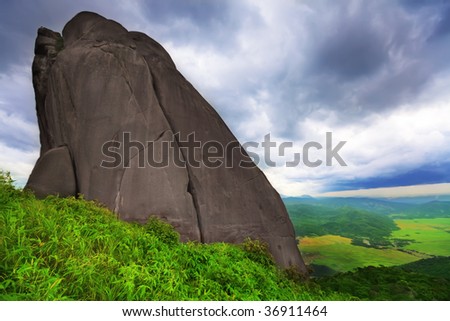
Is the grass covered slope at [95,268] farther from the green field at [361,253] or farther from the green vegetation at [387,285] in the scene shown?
the green field at [361,253]

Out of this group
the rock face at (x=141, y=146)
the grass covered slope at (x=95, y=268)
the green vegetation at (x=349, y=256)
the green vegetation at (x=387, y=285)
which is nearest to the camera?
the grass covered slope at (x=95, y=268)

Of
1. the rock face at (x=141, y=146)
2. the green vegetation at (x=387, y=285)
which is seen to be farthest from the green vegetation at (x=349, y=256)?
the rock face at (x=141, y=146)

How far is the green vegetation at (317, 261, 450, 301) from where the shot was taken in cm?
1121

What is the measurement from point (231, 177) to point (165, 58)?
28.9 ft

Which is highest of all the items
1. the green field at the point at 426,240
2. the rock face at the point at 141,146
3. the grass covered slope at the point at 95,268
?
the rock face at the point at 141,146

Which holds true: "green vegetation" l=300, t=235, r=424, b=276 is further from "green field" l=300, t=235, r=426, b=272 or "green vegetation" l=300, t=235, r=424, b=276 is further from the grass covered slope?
the grass covered slope

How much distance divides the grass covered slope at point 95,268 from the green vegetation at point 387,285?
5.83 meters

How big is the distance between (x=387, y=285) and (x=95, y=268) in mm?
14018

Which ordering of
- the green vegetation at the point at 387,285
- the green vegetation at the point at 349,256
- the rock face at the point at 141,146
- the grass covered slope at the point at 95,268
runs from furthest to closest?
the green vegetation at the point at 349,256 < the rock face at the point at 141,146 < the green vegetation at the point at 387,285 < the grass covered slope at the point at 95,268

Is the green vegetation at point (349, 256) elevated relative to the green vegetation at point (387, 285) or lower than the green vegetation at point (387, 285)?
lower

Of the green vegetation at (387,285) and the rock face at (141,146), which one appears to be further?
the rock face at (141,146)

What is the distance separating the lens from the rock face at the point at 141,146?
12.4 m

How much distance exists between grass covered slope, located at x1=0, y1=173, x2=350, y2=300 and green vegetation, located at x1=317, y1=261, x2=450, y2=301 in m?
5.83
